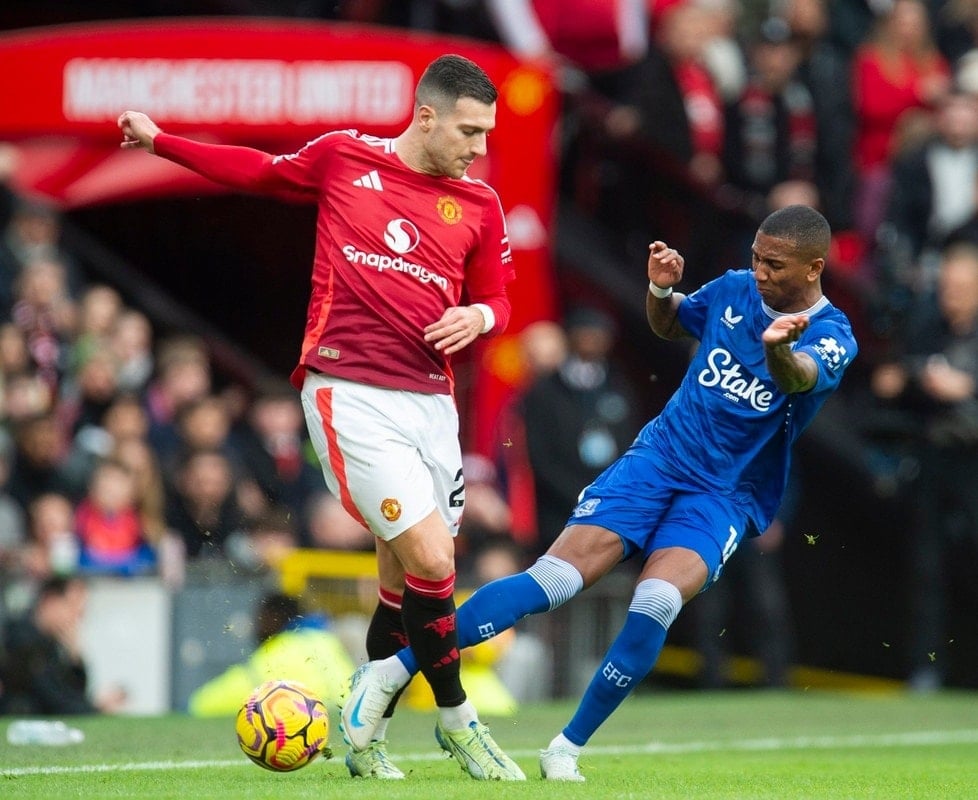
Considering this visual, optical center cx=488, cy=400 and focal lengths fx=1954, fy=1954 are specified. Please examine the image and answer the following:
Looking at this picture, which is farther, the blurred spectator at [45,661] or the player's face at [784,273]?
the blurred spectator at [45,661]

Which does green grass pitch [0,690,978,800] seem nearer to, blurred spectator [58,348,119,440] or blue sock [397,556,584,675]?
blue sock [397,556,584,675]

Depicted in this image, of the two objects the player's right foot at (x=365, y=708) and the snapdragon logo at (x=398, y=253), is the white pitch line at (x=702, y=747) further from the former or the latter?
the snapdragon logo at (x=398, y=253)

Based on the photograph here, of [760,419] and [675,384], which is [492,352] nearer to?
[675,384]

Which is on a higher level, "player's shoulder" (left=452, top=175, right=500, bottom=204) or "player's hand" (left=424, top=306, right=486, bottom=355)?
"player's shoulder" (left=452, top=175, right=500, bottom=204)

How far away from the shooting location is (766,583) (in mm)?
13734

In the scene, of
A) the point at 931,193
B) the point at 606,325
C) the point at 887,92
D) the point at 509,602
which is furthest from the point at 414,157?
the point at 887,92

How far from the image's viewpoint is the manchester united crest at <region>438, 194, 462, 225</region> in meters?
7.72

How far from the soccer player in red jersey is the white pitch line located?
103 cm

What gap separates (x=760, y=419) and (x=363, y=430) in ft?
5.41

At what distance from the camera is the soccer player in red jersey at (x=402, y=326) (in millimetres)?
7465

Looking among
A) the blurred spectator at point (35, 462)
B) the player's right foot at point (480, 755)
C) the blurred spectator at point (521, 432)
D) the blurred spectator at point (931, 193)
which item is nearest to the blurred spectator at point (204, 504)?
the blurred spectator at point (35, 462)

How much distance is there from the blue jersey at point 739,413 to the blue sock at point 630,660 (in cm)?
59

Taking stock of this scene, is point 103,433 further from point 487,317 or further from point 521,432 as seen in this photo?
point 487,317

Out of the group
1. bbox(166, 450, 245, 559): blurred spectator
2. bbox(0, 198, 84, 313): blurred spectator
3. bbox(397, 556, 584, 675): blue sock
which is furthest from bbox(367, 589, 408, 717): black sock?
bbox(0, 198, 84, 313): blurred spectator
